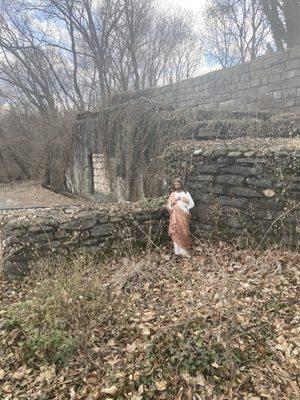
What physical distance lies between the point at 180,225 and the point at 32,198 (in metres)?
12.3

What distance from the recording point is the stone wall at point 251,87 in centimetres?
999

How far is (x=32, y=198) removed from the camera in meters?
16.6

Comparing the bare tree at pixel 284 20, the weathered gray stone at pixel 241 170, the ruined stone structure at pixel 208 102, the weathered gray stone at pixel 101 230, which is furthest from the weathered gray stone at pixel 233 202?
the bare tree at pixel 284 20

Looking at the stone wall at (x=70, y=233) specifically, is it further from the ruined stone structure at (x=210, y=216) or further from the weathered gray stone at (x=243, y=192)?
the weathered gray stone at (x=243, y=192)

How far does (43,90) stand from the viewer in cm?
2038

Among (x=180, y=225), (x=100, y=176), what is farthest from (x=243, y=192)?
(x=100, y=176)

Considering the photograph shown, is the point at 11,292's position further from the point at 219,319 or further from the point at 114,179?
the point at 114,179

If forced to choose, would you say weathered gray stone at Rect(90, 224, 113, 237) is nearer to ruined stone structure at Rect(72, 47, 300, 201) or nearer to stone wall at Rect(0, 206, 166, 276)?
stone wall at Rect(0, 206, 166, 276)

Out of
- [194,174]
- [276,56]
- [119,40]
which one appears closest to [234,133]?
[194,174]

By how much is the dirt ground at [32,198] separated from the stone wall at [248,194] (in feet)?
28.7

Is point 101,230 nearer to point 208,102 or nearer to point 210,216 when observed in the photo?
point 210,216

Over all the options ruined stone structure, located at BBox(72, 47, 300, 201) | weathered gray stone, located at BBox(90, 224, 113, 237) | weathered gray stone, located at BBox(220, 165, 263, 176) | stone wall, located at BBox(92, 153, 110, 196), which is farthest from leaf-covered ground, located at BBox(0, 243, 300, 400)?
stone wall, located at BBox(92, 153, 110, 196)

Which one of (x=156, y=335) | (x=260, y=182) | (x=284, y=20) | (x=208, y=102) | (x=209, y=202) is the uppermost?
(x=284, y=20)

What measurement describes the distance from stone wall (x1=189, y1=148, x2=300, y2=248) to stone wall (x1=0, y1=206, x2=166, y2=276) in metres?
0.95
